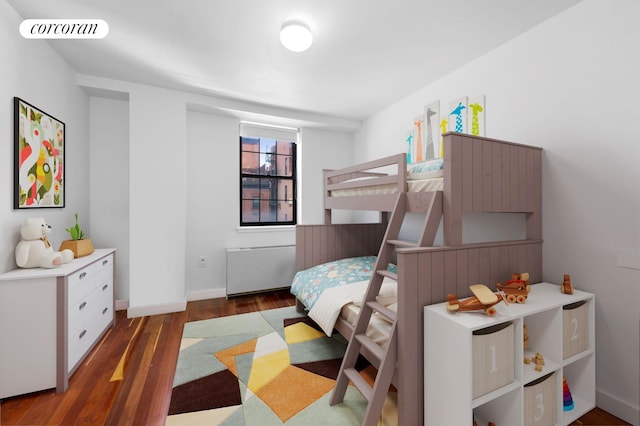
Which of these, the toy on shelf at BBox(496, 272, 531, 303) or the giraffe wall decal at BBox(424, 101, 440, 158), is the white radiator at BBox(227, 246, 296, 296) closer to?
the giraffe wall decal at BBox(424, 101, 440, 158)

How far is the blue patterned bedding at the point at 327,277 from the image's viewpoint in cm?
243

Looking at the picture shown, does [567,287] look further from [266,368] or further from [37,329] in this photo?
[37,329]

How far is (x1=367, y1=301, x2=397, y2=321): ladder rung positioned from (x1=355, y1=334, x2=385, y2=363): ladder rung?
183 mm

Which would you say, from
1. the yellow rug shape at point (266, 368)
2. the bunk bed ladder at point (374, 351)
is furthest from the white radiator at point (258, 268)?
the bunk bed ladder at point (374, 351)

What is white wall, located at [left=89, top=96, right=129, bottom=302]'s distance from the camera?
3.12 meters

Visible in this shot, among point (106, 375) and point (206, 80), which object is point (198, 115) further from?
point (106, 375)

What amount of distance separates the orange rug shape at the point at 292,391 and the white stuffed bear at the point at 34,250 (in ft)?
5.83

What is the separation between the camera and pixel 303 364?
2.09 metres

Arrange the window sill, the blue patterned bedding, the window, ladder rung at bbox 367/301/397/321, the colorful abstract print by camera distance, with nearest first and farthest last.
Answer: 1. ladder rung at bbox 367/301/397/321
2. the colorful abstract print
3. the blue patterned bedding
4. the window sill
5. the window

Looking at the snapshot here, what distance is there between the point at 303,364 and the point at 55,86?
326 centimetres

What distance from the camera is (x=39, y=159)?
2176 mm

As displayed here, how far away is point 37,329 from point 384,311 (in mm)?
2260

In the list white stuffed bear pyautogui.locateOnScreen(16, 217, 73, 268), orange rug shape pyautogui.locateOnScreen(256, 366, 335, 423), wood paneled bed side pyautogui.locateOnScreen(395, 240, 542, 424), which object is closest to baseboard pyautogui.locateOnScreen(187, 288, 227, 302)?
white stuffed bear pyautogui.locateOnScreen(16, 217, 73, 268)

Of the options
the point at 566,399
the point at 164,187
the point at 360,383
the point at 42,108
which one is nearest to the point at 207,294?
the point at 164,187
